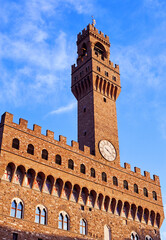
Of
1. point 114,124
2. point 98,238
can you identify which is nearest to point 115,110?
point 114,124

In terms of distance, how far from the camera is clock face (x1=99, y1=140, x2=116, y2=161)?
4062 cm

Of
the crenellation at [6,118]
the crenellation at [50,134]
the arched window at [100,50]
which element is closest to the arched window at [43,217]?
the crenellation at [50,134]

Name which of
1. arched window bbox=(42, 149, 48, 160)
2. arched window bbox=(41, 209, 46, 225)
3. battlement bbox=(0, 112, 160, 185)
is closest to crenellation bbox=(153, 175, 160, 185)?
battlement bbox=(0, 112, 160, 185)

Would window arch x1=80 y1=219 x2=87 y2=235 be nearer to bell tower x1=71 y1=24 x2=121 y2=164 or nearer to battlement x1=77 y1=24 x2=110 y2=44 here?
bell tower x1=71 y1=24 x2=121 y2=164

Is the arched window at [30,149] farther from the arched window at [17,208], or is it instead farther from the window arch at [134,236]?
the window arch at [134,236]

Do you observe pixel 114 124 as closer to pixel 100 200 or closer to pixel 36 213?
pixel 100 200

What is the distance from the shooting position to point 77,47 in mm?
51844

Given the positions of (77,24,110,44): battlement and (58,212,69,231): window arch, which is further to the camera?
(77,24,110,44): battlement

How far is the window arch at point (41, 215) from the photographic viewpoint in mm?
30903

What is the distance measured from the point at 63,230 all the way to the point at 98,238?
468 centimetres

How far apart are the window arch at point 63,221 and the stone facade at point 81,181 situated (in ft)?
0.30

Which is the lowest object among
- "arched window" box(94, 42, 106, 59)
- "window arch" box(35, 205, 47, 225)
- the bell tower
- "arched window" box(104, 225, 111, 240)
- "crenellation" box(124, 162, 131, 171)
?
"arched window" box(104, 225, 111, 240)

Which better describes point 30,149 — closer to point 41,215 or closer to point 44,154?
point 44,154

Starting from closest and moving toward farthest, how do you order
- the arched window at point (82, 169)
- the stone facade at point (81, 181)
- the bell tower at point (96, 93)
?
the stone facade at point (81, 181)
the arched window at point (82, 169)
the bell tower at point (96, 93)
